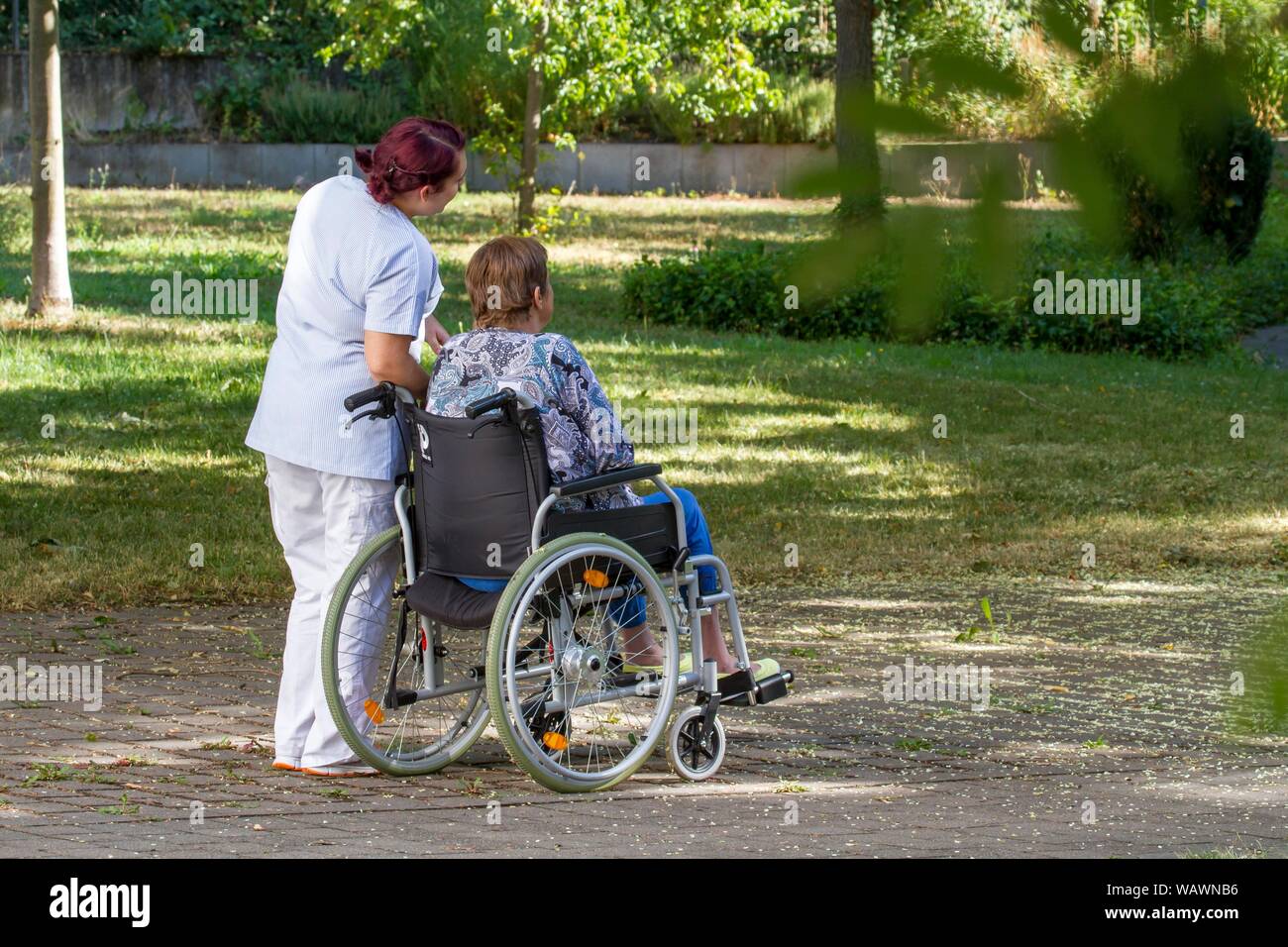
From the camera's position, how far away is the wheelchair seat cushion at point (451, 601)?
4.29 metres

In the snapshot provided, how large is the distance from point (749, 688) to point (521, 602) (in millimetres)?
824

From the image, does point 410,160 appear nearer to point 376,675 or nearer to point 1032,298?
point 376,675

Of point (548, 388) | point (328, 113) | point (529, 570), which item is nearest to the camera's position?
point (529, 570)

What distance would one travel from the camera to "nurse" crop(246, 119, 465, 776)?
170 inches

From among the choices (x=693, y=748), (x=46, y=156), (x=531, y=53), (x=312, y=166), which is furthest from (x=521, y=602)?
(x=312, y=166)

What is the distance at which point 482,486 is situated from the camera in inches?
172

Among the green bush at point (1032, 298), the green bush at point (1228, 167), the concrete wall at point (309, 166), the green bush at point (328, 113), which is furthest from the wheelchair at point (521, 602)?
the green bush at point (328, 113)

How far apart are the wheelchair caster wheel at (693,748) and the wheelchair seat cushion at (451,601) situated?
0.59m

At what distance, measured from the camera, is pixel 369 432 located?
4.43 meters

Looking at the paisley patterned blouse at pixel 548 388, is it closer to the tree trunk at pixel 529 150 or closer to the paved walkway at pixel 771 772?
the paved walkway at pixel 771 772

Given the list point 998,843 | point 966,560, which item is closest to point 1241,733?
point 998,843

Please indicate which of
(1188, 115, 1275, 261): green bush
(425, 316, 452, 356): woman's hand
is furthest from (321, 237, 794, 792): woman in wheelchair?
(1188, 115, 1275, 261): green bush

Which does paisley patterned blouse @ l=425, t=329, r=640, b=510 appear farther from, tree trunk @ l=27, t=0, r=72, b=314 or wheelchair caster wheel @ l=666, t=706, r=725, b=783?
tree trunk @ l=27, t=0, r=72, b=314

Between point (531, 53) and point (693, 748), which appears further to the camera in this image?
point (531, 53)
